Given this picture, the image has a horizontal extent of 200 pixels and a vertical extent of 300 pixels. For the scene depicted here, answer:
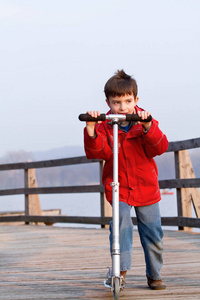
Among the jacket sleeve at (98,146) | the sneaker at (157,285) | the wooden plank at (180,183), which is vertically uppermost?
the jacket sleeve at (98,146)

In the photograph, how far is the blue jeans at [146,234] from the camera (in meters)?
2.92

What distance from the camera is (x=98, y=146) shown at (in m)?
2.84

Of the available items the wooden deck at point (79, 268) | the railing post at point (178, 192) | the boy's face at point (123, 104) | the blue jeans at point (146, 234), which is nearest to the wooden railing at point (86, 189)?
the railing post at point (178, 192)

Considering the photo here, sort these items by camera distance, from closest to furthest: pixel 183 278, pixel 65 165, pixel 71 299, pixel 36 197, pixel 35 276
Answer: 1. pixel 71 299
2. pixel 183 278
3. pixel 35 276
4. pixel 65 165
5. pixel 36 197

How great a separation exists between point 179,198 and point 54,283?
135 inches

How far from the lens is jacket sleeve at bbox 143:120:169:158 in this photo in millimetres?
2795

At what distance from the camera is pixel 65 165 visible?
7836mm

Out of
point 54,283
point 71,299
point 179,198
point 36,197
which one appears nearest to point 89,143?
point 71,299

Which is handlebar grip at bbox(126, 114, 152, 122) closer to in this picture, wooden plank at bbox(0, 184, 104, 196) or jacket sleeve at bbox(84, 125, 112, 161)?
jacket sleeve at bbox(84, 125, 112, 161)

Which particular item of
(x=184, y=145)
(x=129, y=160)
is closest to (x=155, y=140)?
(x=129, y=160)

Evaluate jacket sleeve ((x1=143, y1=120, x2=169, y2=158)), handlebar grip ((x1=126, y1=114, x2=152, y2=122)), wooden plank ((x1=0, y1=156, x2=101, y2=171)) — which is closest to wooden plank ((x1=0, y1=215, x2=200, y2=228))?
wooden plank ((x1=0, y1=156, x2=101, y2=171))

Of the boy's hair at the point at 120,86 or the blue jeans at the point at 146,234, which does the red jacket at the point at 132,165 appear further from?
the boy's hair at the point at 120,86

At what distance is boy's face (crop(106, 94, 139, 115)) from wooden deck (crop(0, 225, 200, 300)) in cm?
107

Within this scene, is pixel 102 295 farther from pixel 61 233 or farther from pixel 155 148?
pixel 61 233
